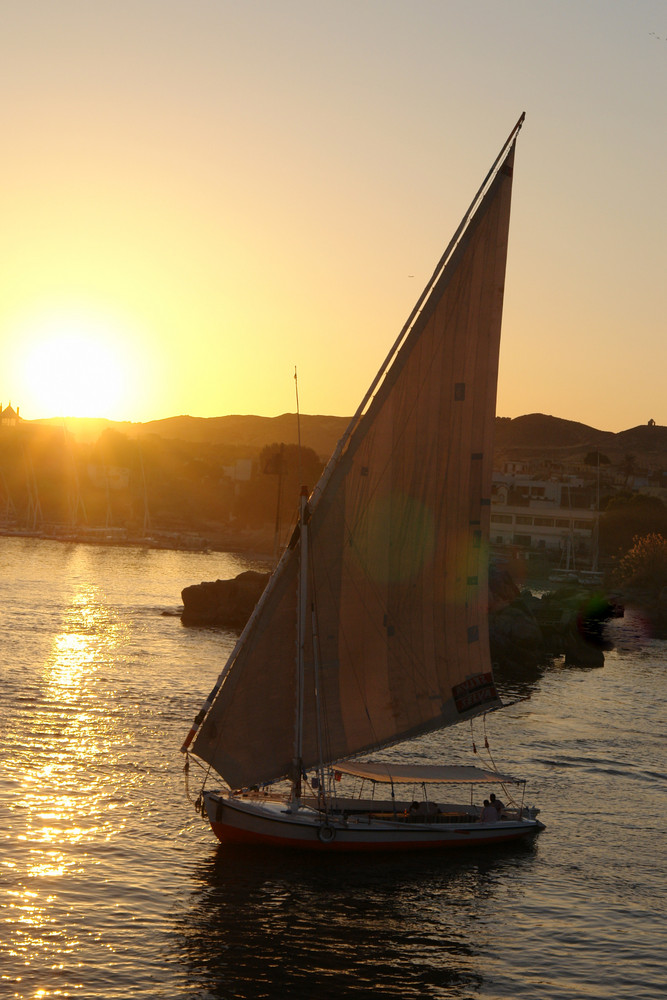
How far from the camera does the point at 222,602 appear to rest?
106 m

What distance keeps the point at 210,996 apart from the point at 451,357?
65.6ft

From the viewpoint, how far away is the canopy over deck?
39.8 m

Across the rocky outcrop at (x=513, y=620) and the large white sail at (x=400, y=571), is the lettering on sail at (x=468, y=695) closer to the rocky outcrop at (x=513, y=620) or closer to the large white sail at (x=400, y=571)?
the large white sail at (x=400, y=571)

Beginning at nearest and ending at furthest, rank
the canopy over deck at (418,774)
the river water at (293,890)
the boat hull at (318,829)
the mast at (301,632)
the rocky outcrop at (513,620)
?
the river water at (293,890) < the mast at (301,632) < the boat hull at (318,829) < the canopy over deck at (418,774) < the rocky outcrop at (513,620)

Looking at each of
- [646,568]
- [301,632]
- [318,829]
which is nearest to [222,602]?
[646,568]

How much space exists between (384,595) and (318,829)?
785 cm

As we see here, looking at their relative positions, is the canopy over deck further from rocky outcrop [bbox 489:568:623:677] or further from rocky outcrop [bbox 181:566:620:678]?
rocky outcrop [bbox 181:566:620:678]

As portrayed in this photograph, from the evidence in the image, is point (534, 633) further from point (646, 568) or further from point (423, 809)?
point (423, 809)

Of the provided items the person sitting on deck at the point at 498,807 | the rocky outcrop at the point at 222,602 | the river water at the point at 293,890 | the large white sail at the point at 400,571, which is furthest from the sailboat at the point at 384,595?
the rocky outcrop at the point at 222,602

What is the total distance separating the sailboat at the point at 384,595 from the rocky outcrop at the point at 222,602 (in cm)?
6706

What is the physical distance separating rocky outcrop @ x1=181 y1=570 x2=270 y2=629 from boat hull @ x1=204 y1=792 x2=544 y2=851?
215 ft

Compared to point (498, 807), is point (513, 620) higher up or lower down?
higher up

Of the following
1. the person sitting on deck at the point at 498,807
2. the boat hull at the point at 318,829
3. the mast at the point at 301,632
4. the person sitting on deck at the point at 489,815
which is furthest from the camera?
the person sitting on deck at the point at 498,807

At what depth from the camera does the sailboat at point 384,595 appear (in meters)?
35.7
